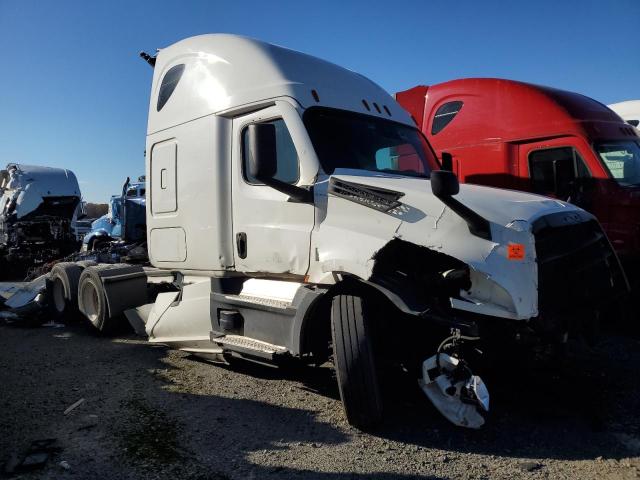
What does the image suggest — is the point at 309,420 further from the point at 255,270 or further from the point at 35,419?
the point at 35,419

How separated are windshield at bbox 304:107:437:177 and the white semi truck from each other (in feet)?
0.05

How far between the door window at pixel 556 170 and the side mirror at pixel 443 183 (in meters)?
4.40

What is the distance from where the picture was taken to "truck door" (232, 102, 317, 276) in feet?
14.1

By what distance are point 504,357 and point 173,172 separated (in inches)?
148

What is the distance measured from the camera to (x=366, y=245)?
373cm

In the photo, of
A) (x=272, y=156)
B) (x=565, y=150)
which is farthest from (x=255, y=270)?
(x=565, y=150)

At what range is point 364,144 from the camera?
4.70 metres

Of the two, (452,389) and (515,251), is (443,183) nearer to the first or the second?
(515,251)

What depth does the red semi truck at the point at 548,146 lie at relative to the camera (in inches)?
263

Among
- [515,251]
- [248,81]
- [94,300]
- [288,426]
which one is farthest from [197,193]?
[515,251]

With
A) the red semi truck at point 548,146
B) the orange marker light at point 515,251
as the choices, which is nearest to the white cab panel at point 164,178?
the orange marker light at point 515,251

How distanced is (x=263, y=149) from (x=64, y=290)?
522 cm

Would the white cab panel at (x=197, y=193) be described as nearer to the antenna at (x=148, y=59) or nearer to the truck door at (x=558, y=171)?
the antenna at (x=148, y=59)

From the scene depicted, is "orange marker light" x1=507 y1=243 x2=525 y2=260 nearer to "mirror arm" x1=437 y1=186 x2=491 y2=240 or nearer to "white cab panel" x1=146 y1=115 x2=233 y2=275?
"mirror arm" x1=437 y1=186 x2=491 y2=240
